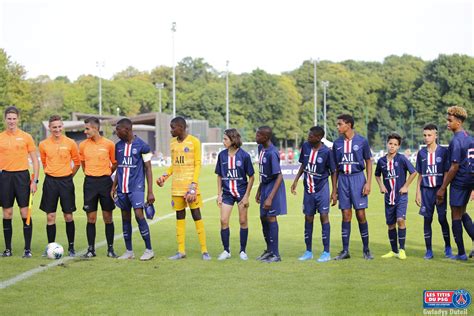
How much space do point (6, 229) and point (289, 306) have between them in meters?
5.48

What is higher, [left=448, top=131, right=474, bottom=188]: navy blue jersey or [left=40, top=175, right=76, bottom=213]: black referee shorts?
[left=448, top=131, right=474, bottom=188]: navy blue jersey

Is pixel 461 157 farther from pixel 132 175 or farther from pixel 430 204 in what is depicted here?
pixel 132 175

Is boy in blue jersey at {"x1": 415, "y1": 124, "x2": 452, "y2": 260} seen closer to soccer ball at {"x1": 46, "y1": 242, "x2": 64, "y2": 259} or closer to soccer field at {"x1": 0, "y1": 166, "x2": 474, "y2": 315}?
soccer field at {"x1": 0, "y1": 166, "x2": 474, "y2": 315}

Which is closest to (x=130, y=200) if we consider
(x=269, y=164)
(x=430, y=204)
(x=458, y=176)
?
(x=269, y=164)

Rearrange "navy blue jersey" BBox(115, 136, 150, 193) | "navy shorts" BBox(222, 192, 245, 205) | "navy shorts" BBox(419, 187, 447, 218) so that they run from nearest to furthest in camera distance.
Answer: "navy shorts" BBox(419, 187, 447, 218) < "navy blue jersey" BBox(115, 136, 150, 193) < "navy shorts" BBox(222, 192, 245, 205)

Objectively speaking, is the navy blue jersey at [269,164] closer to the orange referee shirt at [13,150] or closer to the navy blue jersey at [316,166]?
the navy blue jersey at [316,166]

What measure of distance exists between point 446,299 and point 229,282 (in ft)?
8.39

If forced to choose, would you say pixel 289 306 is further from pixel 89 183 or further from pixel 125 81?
pixel 125 81

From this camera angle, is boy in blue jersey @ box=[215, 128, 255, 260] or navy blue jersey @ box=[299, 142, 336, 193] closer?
navy blue jersey @ box=[299, 142, 336, 193]

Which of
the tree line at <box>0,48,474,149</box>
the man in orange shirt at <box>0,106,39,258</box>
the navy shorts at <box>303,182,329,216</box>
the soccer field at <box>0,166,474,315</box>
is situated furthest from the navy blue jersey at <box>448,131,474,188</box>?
the tree line at <box>0,48,474,149</box>

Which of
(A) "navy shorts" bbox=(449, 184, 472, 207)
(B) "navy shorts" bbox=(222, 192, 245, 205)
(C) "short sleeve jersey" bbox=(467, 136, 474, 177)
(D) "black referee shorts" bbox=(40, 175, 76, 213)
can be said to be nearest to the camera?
(C) "short sleeve jersey" bbox=(467, 136, 474, 177)

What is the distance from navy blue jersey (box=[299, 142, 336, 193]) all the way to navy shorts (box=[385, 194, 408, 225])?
3.53ft

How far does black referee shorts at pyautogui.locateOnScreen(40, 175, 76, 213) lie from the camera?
36.0 ft

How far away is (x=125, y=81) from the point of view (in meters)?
110
